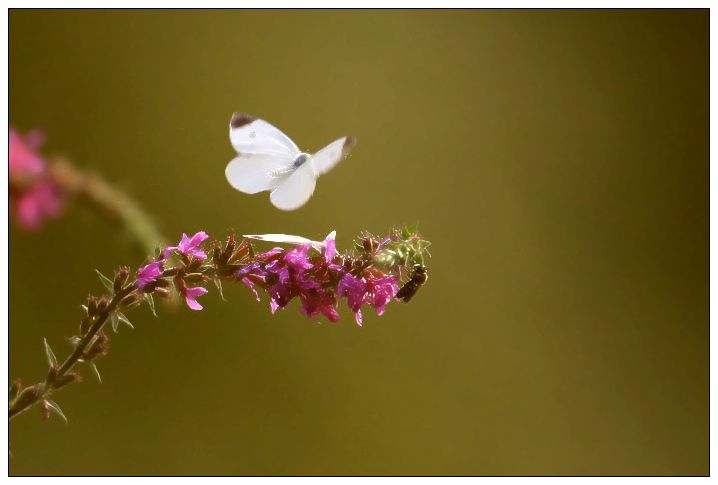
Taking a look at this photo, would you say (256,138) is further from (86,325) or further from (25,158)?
(25,158)

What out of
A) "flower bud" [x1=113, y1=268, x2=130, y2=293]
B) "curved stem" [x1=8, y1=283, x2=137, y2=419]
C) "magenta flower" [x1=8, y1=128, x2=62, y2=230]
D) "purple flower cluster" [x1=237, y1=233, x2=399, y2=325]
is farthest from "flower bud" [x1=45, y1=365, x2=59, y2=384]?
"magenta flower" [x1=8, y1=128, x2=62, y2=230]

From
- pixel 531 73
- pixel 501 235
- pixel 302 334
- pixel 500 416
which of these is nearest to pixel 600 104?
pixel 531 73

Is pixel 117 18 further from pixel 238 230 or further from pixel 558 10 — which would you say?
pixel 558 10

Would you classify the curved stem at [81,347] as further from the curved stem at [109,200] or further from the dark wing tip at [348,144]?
the curved stem at [109,200]

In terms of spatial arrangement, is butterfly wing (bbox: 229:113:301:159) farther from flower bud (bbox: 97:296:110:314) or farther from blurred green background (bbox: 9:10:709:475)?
blurred green background (bbox: 9:10:709:475)

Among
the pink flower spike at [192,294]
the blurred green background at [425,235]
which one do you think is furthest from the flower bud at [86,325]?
the blurred green background at [425,235]
